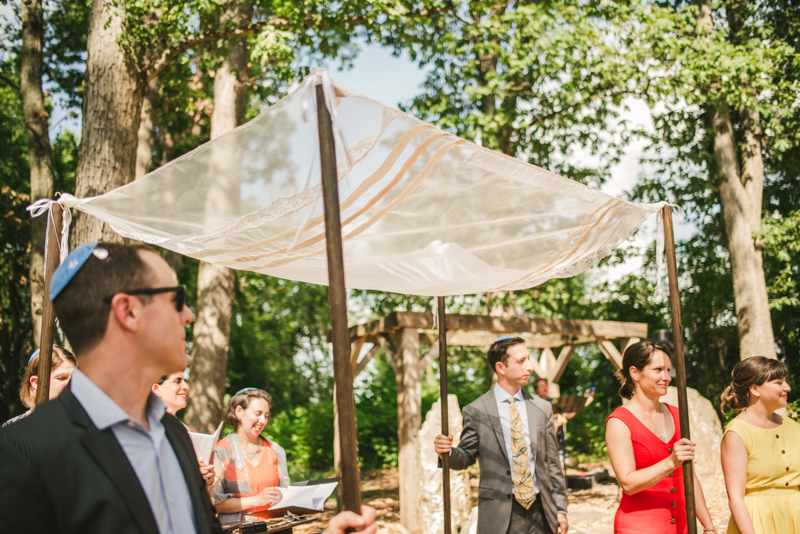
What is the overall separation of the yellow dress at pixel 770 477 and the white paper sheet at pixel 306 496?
202cm

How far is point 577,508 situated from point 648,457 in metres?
5.96

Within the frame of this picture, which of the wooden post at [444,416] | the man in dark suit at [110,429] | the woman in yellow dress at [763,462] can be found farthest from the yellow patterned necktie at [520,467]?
the man in dark suit at [110,429]

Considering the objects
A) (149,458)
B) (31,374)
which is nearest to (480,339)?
(31,374)

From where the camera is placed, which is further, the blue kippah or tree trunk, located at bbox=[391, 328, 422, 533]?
tree trunk, located at bbox=[391, 328, 422, 533]

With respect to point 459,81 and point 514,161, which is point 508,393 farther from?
point 459,81

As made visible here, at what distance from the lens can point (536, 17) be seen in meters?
9.22

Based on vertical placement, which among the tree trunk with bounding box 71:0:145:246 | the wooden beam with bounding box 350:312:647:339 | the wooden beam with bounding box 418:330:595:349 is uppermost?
the tree trunk with bounding box 71:0:145:246

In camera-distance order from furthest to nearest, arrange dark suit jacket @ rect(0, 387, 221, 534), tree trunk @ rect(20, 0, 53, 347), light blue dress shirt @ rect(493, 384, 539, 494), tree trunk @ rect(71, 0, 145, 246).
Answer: tree trunk @ rect(20, 0, 53, 347)
tree trunk @ rect(71, 0, 145, 246)
light blue dress shirt @ rect(493, 384, 539, 494)
dark suit jacket @ rect(0, 387, 221, 534)

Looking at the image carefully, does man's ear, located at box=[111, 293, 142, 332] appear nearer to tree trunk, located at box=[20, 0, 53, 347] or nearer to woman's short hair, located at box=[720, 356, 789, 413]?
woman's short hair, located at box=[720, 356, 789, 413]

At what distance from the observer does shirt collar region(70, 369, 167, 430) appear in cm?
116

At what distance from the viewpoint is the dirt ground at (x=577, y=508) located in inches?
271

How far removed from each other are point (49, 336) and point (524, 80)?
339 inches

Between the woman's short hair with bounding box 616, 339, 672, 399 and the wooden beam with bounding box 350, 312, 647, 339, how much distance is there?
418 cm

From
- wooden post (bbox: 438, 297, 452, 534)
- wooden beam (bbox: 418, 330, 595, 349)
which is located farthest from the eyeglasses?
wooden beam (bbox: 418, 330, 595, 349)
